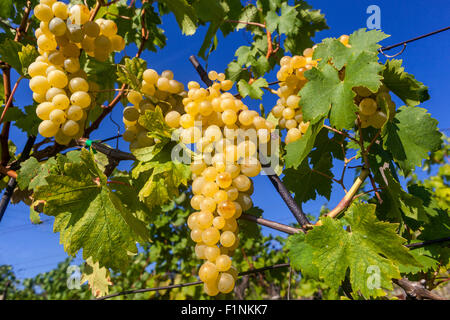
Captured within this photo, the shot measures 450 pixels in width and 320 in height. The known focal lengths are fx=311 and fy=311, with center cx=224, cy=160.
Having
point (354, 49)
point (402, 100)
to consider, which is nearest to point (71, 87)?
point (354, 49)

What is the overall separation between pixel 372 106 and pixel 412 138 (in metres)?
0.18

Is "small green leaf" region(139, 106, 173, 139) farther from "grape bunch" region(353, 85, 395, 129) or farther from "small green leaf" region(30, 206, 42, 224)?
"small green leaf" region(30, 206, 42, 224)

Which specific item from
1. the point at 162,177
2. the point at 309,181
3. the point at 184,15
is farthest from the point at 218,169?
the point at 184,15

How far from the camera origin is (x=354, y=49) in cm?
95

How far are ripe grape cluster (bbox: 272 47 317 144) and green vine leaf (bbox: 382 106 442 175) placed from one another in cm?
27

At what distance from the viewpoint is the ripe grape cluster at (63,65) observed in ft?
3.43

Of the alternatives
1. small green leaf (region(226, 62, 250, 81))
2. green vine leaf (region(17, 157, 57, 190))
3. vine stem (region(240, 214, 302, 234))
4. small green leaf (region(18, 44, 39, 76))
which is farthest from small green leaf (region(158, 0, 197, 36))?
vine stem (region(240, 214, 302, 234))

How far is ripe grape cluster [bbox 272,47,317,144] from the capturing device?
3.44 feet

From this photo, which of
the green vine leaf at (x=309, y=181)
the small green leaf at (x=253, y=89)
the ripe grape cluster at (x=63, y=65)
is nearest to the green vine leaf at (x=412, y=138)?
the green vine leaf at (x=309, y=181)

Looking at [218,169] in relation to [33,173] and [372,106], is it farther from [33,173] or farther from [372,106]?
[33,173]

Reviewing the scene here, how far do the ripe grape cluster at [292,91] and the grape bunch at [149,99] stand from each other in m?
0.35

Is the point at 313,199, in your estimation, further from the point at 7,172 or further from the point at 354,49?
the point at 7,172

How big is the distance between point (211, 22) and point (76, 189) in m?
1.10
